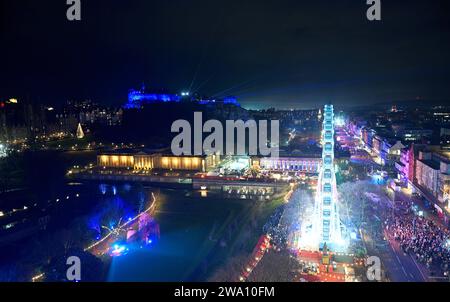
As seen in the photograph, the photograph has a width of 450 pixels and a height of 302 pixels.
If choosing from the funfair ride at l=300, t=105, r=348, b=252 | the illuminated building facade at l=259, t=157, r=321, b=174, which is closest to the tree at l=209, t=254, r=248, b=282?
the funfair ride at l=300, t=105, r=348, b=252

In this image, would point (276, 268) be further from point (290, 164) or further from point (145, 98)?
point (145, 98)

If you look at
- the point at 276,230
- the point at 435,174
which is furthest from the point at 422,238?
the point at 435,174

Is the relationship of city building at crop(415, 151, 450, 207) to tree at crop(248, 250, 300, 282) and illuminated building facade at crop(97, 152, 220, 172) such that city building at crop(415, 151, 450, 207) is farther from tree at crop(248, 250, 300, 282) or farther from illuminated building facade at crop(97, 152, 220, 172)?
illuminated building facade at crop(97, 152, 220, 172)

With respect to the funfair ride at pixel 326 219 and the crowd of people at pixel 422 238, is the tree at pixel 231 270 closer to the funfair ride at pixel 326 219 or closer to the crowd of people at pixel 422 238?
the funfair ride at pixel 326 219

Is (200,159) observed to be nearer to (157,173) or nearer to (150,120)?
(157,173)

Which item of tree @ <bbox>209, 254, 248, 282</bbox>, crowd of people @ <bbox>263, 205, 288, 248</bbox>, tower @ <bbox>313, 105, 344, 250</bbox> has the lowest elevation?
tree @ <bbox>209, 254, 248, 282</bbox>

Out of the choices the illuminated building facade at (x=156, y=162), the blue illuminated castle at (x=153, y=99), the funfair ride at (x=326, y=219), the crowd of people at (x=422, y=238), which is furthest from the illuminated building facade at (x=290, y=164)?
the blue illuminated castle at (x=153, y=99)

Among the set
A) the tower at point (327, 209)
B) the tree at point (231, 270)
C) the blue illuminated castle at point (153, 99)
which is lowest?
the tree at point (231, 270)
